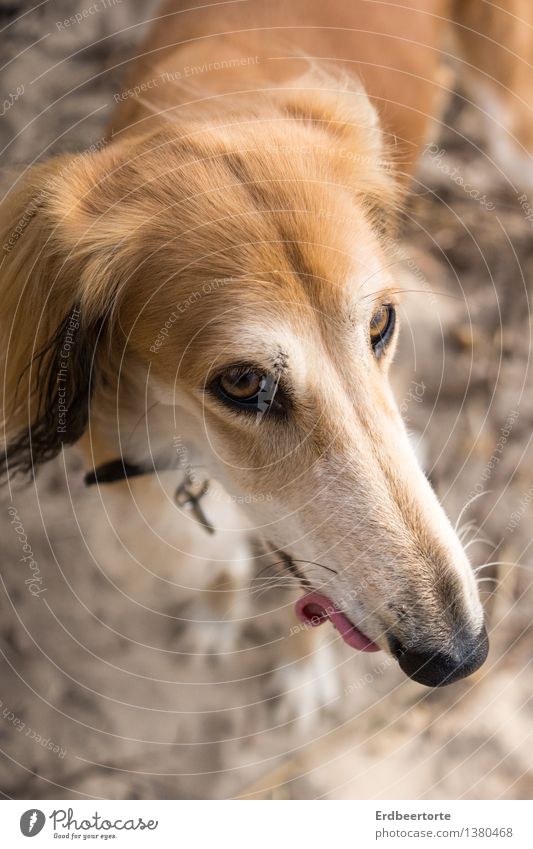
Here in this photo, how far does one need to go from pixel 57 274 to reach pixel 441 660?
1145 mm

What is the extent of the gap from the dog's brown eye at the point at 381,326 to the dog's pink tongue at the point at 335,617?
580 mm

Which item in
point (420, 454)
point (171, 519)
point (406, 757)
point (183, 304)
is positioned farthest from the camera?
point (420, 454)

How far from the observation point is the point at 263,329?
4.27ft

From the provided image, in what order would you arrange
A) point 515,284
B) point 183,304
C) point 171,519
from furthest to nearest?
1. point 515,284
2. point 171,519
3. point 183,304

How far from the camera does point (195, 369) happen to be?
1.37 metres

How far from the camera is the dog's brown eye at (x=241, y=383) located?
4.40 feet

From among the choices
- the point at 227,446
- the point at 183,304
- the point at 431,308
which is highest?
the point at 431,308

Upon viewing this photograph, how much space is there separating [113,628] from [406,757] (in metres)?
0.94

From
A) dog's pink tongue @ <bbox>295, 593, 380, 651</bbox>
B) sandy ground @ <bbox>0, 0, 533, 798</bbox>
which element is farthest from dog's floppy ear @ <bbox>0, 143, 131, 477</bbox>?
dog's pink tongue @ <bbox>295, 593, 380, 651</bbox>

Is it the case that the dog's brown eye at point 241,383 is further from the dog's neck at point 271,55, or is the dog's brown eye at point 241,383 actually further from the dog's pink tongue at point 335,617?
the dog's neck at point 271,55

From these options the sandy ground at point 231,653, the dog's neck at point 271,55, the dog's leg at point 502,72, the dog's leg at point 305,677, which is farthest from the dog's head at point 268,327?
the dog's leg at point 502,72

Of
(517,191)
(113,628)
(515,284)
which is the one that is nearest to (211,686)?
(113,628)

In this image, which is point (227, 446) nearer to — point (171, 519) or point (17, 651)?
point (171, 519)

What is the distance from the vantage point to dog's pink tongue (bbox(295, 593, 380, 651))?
151 cm
